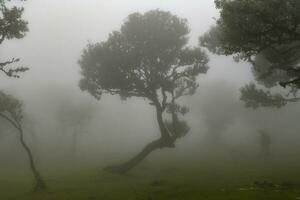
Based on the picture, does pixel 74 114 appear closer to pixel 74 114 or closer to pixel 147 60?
pixel 74 114

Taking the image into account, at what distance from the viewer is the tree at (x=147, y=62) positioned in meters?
59.1

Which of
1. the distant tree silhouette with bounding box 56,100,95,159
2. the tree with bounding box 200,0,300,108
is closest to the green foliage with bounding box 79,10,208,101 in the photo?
the tree with bounding box 200,0,300,108

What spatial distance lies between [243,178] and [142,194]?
566 inches

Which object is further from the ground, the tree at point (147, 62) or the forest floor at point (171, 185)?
the tree at point (147, 62)

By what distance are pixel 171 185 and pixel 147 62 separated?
20835 millimetres

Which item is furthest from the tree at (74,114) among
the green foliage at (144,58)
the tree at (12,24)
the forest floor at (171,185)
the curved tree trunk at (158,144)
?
the tree at (12,24)

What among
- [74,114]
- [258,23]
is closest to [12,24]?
[258,23]

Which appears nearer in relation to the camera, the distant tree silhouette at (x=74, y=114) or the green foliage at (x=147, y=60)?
the green foliage at (x=147, y=60)

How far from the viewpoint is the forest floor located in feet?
115

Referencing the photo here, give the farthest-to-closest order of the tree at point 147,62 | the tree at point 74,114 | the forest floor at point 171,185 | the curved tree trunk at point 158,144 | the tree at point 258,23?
the tree at point 74,114 < the tree at point 147,62 < the curved tree trunk at point 158,144 < the forest floor at point 171,185 < the tree at point 258,23

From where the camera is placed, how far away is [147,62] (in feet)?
197

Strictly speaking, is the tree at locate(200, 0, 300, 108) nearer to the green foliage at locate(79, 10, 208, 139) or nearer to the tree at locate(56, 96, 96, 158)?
the green foliage at locate(79, 10, 208, 139)

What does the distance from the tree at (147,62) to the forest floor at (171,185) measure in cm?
577

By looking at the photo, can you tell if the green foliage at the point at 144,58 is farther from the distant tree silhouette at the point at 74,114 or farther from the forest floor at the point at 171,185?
the distant tree silhouette at the point at 74,114
